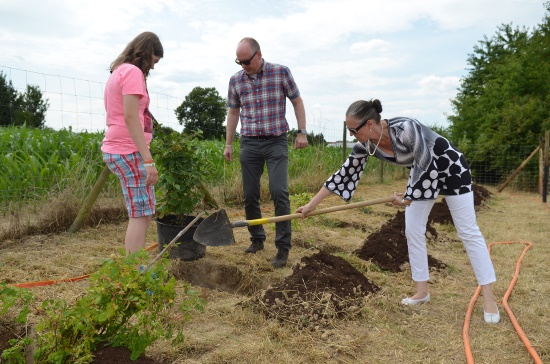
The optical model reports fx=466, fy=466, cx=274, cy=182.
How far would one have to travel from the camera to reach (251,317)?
292 cm

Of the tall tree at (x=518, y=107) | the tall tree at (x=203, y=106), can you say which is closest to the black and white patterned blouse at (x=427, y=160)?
the tall tree at (x=518, y=107)

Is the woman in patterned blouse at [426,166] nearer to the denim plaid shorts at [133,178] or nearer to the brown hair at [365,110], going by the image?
the brown hair at [365,110]

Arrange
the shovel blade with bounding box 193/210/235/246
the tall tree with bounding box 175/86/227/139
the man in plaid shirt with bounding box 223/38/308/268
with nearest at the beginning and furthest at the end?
the shovel blade with bounding box 193/210/235/246, the man in plaid shirt with bounding box 223/38/308/268, the tall tree with bounding box 175/86/227/139

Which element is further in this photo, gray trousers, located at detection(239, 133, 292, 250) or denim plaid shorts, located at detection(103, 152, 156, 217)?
gray trousers, located at detection(239, 133, 292, 250)

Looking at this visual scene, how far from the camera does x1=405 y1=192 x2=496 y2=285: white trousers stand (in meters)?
2.98

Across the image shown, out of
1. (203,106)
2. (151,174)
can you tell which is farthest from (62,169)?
(203,106)

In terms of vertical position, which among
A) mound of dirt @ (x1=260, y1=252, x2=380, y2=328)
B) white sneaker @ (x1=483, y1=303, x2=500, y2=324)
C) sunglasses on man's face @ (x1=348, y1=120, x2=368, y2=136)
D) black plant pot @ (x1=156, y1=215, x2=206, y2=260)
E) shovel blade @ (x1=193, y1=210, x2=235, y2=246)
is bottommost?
white sneaker @ (x1=483, y1=303, x2=500, y2=324)

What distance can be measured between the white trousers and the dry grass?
0.36 m

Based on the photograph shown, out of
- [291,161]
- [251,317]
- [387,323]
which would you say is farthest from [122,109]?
[291,161]

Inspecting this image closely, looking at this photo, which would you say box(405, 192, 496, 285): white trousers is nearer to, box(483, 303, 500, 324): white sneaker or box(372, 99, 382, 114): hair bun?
box(483, 303, 500, 324): white sneaker

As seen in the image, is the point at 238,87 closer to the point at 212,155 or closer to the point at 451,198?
the point at 451,198

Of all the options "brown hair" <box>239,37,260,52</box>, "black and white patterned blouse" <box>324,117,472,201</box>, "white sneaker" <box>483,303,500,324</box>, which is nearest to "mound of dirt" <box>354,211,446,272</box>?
"white sneaker" <box>483,303,500,324</box>

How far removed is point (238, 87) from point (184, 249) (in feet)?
5.08

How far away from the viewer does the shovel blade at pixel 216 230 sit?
3402 mm
